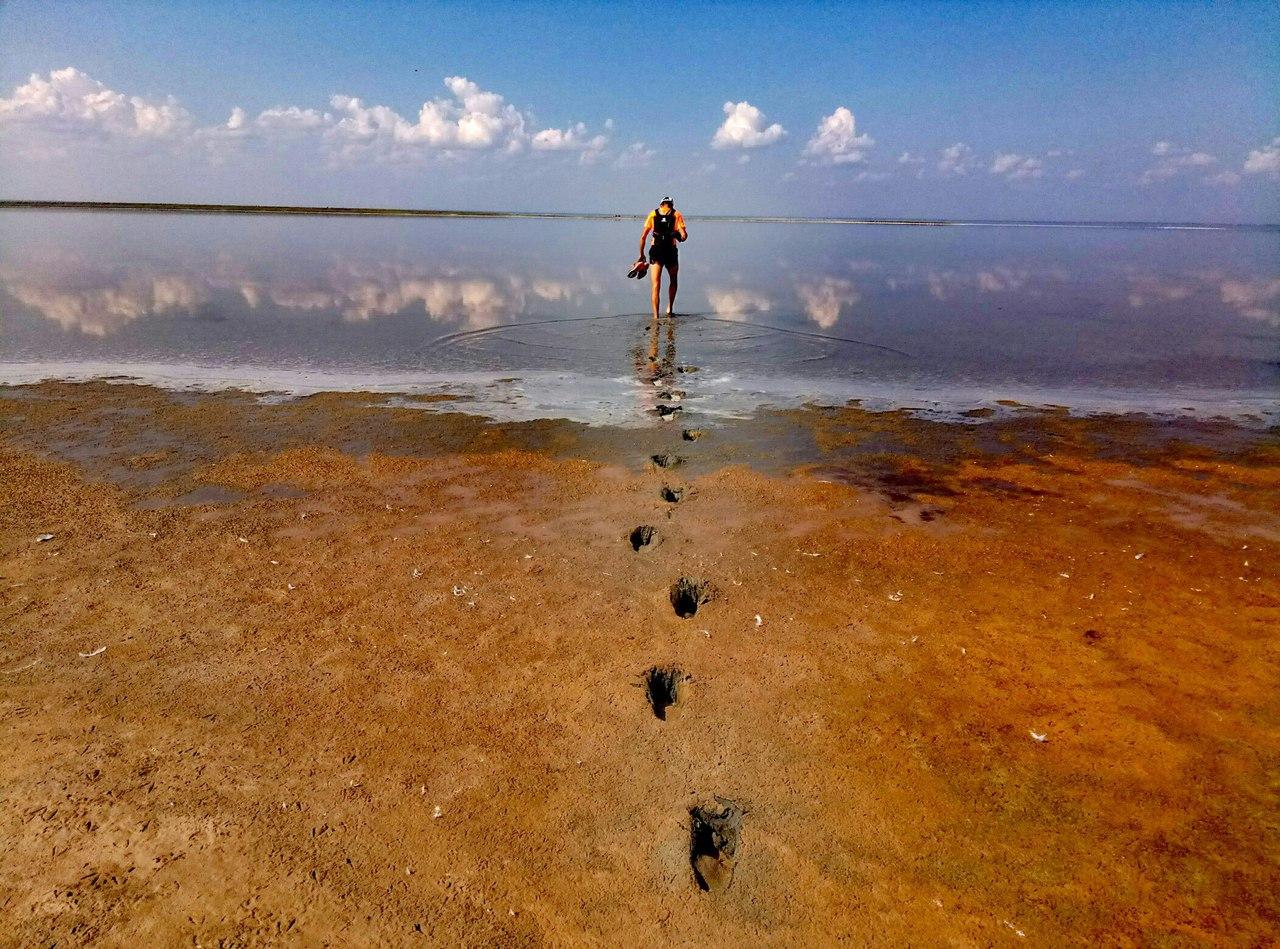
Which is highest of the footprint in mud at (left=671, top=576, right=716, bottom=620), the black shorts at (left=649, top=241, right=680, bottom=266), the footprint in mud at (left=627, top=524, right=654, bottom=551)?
the black shorts at (left=649, top=241, right=680, bottom=266)

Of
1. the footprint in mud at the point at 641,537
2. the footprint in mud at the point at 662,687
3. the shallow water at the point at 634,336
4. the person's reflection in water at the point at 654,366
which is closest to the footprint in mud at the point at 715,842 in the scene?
the footprint in mud at the point at 662,687

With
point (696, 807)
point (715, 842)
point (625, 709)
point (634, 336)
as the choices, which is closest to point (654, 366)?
point (634, 336)

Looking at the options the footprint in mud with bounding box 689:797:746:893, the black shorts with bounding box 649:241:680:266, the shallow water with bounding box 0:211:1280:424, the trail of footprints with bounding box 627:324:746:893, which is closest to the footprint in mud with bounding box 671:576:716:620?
the trail of footprints with bounding box 627:324:746:893

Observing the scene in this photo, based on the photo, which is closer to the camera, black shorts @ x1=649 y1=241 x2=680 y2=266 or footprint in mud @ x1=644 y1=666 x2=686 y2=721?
footprint in mud @ x1=644 y1=666 x2=686 y2=721

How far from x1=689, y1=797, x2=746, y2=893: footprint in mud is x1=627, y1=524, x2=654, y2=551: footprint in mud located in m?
2.18

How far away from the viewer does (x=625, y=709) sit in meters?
3.21

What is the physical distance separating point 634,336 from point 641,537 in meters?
8.79

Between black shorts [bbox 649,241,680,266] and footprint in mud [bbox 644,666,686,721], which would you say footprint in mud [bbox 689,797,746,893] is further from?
→ black shorts [bbox 649,241,680,266]

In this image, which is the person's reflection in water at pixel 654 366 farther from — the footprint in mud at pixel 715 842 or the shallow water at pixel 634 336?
the footprint in mud at pixel 715 842

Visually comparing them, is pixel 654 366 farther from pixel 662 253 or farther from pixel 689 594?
pixel 689 594

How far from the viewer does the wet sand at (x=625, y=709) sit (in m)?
2.35

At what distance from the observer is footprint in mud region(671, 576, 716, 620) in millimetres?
4082

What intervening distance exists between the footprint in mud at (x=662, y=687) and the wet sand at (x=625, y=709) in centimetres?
3

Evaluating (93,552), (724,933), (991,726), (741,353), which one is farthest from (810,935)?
(741,353)
